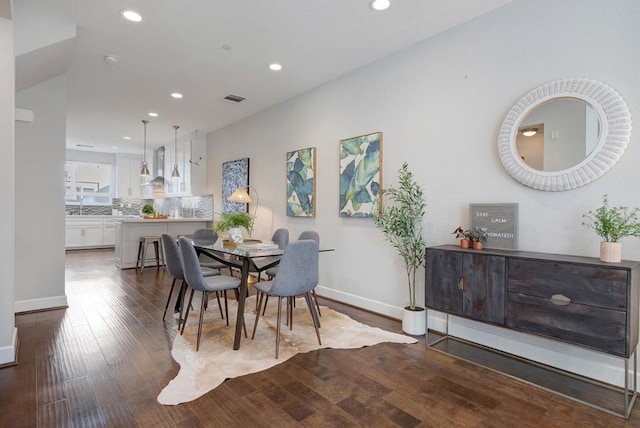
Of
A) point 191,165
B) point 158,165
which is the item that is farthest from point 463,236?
point 158,165

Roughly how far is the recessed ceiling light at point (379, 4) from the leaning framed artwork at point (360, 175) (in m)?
1.24

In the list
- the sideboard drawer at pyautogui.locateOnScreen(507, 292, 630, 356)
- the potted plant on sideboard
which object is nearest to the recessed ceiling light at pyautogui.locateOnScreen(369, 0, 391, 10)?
the potted plant on sideboard

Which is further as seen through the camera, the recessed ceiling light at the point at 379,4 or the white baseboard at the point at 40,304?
the white baseboard at the point at 40,304

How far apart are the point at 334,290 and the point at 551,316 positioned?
2507mm

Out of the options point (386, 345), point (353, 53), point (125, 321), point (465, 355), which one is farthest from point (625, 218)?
point (125, 321)

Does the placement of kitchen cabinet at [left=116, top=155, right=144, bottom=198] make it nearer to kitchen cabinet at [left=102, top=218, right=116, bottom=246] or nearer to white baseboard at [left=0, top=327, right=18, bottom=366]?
kitchen cabinet at [left=102, top=218, right=116, bottom=246]

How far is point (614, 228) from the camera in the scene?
2.04 metres

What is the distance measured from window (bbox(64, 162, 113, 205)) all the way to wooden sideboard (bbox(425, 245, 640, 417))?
10478mm

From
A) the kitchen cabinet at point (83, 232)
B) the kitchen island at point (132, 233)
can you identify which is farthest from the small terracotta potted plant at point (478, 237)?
the kitchen cabinet at point (83, 232)

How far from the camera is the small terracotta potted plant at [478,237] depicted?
2.63m

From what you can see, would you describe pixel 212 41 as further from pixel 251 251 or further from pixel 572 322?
pixel 572 322

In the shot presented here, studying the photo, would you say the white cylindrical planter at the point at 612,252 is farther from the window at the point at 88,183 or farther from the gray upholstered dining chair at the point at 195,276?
the window at the point at 88,183

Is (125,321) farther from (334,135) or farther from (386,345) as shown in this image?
(334,135)

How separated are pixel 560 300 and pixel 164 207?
980 centimetres
